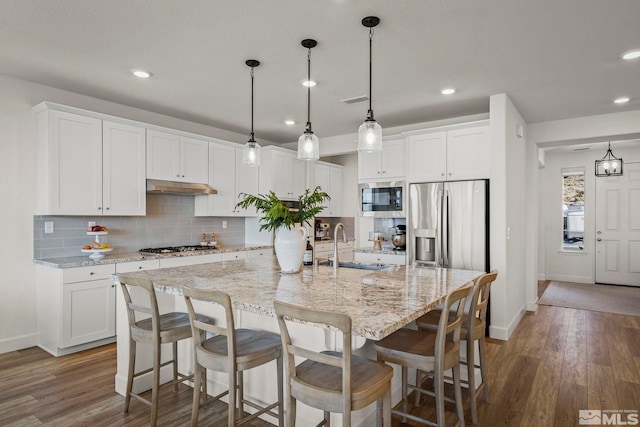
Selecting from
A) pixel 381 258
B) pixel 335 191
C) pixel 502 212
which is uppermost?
pixel 335 191

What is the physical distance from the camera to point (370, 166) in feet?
17.2

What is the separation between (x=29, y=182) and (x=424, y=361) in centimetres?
392

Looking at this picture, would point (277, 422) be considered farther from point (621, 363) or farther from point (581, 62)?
point (581, 62)

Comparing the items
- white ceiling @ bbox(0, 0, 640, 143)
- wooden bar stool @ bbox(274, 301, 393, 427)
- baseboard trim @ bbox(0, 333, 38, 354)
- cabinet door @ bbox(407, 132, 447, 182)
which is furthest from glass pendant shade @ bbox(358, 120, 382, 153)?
baseboard trim @ bbox(0, 333, 38, 354)

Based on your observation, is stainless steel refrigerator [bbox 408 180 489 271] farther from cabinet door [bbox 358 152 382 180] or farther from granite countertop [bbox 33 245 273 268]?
granite countertop [bbox 33 245 273 268]

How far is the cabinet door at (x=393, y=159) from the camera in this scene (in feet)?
16.4

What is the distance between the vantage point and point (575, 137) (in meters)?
4.93

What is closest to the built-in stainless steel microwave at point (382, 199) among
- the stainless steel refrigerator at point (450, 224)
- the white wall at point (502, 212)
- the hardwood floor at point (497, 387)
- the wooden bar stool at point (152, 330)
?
the stainless steel refrigerator at point (450, 224)

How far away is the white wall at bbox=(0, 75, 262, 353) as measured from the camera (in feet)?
11.6

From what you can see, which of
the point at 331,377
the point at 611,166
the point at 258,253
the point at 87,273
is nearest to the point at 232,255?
the point at 258,253

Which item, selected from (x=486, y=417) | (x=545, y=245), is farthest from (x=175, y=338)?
(x=545, y=245)

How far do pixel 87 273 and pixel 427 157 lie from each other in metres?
3.85

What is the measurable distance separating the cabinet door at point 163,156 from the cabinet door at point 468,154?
3265 mm

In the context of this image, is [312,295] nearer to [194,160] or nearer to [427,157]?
[427,157]
